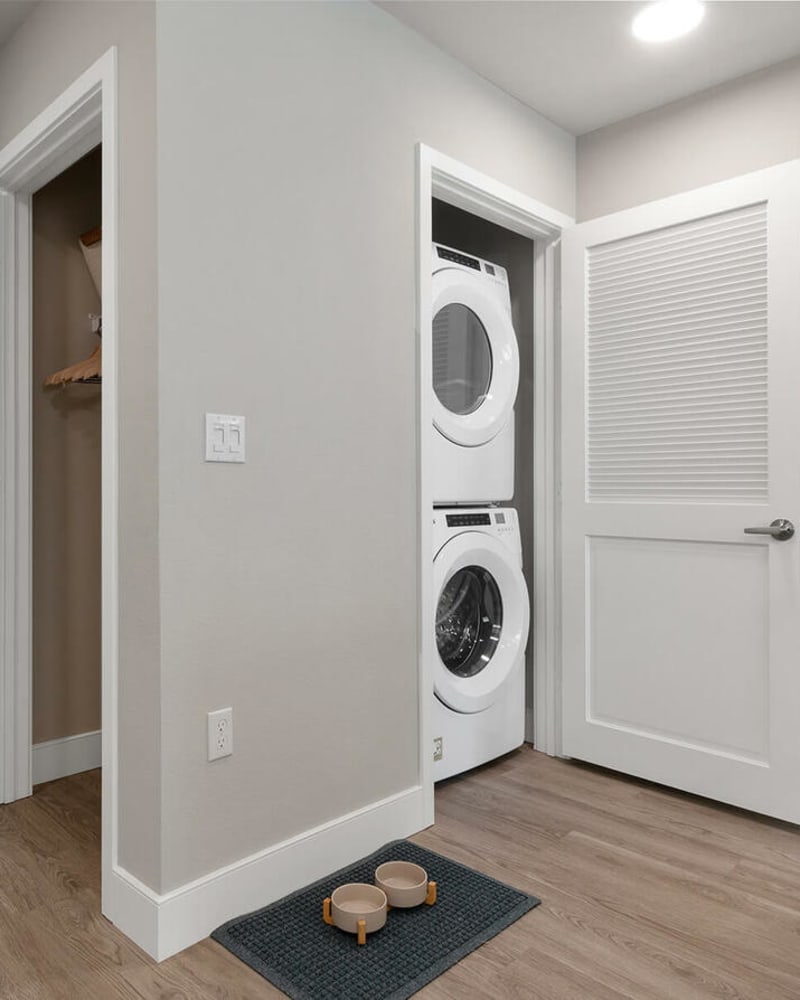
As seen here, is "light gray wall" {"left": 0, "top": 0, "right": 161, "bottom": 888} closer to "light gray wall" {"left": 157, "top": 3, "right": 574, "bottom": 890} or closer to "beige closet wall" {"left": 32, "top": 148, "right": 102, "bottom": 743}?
"light gray wall" {"left": 157, "top": 3, "right": 574, "bottom": 890}

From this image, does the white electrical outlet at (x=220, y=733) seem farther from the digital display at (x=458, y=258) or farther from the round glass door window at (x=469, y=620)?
the digital display at (x=458, y=258)

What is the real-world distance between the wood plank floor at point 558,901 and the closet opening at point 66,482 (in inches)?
8.2

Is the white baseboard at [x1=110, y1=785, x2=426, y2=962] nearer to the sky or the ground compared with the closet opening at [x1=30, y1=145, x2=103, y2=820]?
nearer to the ground

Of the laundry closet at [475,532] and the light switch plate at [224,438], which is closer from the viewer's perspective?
the light switch plate at [224,438]

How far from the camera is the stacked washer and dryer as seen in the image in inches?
101

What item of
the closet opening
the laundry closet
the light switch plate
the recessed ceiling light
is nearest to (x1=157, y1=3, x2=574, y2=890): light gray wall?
the light switch plate

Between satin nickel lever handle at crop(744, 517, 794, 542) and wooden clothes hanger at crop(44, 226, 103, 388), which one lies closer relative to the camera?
satin nickel lever handle at crop(744, 517, 794, 542)

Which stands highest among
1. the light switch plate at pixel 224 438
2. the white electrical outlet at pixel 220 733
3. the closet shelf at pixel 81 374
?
the closet shelf at pixel 81 374

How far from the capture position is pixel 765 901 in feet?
6.20

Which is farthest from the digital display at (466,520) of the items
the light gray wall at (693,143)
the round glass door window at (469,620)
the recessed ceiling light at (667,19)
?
the recessed ceiling light at (667,19)

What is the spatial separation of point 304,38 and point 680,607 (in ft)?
6.57

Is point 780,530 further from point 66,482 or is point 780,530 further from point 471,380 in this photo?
point 66,482

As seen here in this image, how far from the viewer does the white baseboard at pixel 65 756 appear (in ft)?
8.63

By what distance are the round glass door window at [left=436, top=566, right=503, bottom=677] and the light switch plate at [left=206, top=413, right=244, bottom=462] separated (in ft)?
3.74
